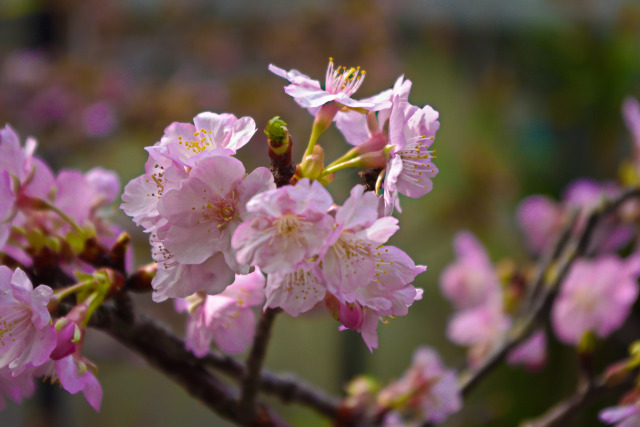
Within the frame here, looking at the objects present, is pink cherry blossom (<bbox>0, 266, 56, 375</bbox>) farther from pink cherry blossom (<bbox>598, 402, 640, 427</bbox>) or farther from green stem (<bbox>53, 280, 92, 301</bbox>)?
pink cherry blossom (<bbox>598, 402, 640, 427</bbox>)

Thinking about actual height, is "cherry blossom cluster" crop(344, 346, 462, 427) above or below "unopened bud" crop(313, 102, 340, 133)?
below

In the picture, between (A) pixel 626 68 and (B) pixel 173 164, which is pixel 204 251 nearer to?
(B) pixel 173 164

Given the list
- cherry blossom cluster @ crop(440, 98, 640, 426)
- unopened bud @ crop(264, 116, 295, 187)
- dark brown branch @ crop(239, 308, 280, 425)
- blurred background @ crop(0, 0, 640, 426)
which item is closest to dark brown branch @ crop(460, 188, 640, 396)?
cherry blossom cluster @ crop(440, 98, 640, 426)

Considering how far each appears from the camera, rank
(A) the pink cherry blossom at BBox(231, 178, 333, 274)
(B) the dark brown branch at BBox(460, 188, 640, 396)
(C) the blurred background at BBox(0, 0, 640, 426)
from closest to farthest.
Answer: (A) the pink cherry blossom at BBox(231, 178, 333, 274) < (B) the dark brown branch at BBox(460, 188, 640, 396) < (C) the blurred background at BBox(0, 0, 640, 426)

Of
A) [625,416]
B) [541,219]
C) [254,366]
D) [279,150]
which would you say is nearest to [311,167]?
[279,150]

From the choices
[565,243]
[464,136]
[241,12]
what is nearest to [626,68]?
[464,136]

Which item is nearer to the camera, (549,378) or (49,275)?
(49,275)

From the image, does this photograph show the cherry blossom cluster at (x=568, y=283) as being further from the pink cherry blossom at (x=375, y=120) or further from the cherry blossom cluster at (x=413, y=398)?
the pink cherry blossom at (x=375, y=120)
